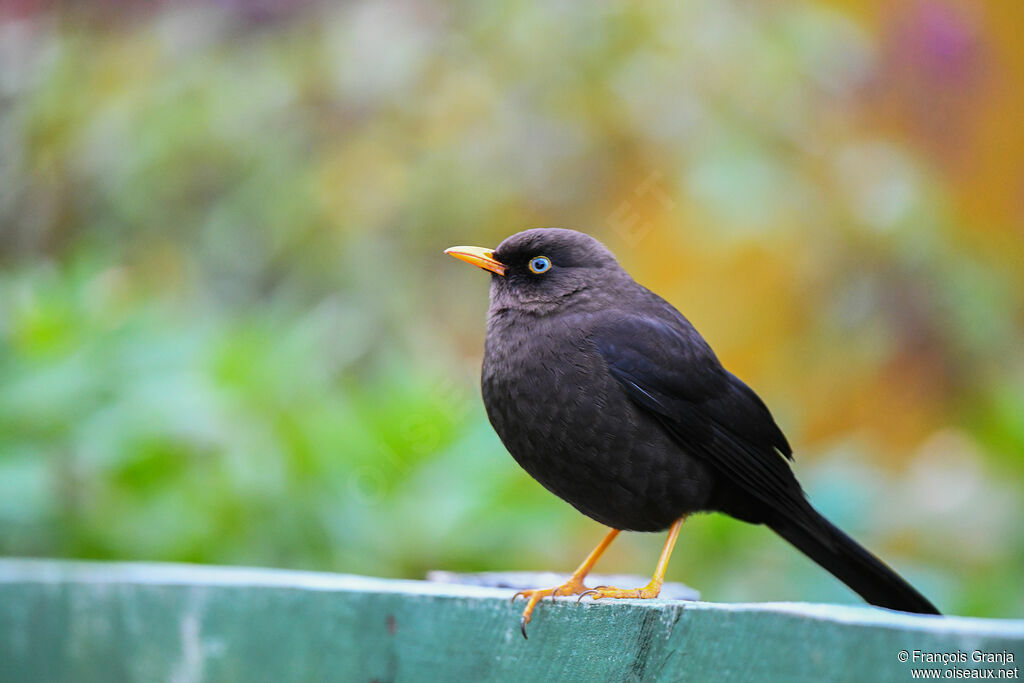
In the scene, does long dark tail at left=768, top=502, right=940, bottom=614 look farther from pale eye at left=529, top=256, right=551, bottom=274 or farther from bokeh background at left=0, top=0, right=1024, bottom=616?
bokeh background at left=0, top=0, right=1024, bottom=616

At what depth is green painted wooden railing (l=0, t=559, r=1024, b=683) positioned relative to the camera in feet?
4.99

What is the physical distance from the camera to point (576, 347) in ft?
7.87

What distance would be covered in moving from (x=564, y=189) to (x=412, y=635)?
3.72m

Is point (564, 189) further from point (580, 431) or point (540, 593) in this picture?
point (540, 593)

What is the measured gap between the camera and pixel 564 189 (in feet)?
18.7

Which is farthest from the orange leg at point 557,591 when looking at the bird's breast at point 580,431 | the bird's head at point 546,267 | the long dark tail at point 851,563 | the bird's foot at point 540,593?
the bird's head at point 546,267

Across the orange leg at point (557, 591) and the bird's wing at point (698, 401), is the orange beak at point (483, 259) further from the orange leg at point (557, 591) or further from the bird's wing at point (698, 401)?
the orange leg at point (557, 591)

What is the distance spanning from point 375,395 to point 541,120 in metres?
1.74

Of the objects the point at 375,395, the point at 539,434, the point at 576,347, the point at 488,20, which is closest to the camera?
the point at 539,434

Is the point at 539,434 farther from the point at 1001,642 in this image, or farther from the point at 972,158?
the point at 972,158

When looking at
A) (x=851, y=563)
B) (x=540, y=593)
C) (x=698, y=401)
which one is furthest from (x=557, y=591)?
(x=851, y=563)

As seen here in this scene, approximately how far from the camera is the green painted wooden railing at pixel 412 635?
1.52 meters

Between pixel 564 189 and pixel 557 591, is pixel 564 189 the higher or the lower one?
the higher one

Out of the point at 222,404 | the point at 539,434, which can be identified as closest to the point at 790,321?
the point at 222,404
